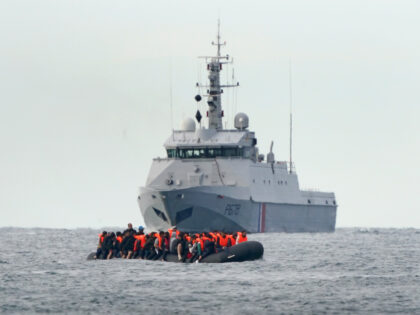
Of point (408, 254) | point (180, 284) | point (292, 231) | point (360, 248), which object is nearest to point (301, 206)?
point (292, 231)

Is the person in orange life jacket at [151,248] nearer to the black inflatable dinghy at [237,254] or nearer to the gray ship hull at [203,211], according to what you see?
the black inflatable dinghy at [237,254]

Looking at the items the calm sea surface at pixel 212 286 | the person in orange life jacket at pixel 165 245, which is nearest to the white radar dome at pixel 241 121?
the calm sea surface at pixel 212 286

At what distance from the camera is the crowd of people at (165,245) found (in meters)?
56.3

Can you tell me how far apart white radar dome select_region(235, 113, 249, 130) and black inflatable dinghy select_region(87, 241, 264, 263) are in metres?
46.3

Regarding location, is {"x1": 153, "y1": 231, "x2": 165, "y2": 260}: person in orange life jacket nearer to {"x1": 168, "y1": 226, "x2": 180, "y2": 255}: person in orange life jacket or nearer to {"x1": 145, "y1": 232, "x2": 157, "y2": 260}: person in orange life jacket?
{"x1": 145, "y1": 232, "x2": 157, "y2": 260}: person in orange life jacket

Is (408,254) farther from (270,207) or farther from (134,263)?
(270,207)

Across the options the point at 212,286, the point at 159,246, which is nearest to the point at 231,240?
the point at 159,246

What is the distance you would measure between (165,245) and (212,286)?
12241 millimetres

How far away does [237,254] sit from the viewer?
55562 mm

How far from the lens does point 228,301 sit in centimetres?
4191

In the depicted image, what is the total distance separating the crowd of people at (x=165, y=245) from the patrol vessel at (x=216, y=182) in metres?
30.0

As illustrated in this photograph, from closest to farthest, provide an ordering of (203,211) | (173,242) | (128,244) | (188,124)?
(173,242)
(128,244)
(203,211)
(188,124)

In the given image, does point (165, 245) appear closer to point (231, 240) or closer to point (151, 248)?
point (151, 248)

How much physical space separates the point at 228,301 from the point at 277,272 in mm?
11718
